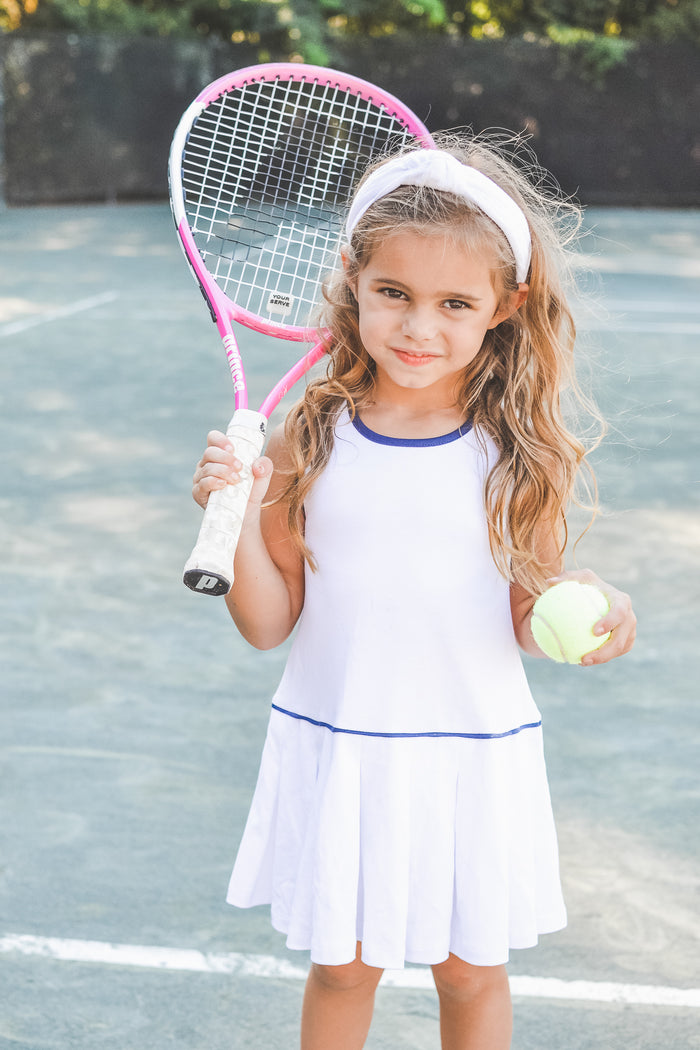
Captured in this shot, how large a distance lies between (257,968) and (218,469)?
1112 millimetres

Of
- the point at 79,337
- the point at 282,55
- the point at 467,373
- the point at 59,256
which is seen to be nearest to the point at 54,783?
the point at 467,373

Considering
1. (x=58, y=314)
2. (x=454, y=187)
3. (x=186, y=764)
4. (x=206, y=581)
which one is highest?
(x=454, y=187)

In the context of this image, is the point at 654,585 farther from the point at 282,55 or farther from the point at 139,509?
the point at 282,55

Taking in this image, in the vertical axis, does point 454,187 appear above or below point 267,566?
above

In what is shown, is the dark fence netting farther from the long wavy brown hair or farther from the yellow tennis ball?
the yellow tennis ball

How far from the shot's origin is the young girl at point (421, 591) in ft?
5.37

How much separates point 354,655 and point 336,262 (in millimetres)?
821

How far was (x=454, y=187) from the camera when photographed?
162 cm

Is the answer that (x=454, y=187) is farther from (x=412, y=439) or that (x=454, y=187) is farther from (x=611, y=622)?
(x=611, y=622)

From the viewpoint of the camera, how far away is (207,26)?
2153 cm

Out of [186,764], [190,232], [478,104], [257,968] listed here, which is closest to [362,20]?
[478,104]

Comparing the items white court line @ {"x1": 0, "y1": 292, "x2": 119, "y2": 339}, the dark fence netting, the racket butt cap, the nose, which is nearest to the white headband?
the nose

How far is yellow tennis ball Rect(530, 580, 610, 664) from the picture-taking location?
162 cm

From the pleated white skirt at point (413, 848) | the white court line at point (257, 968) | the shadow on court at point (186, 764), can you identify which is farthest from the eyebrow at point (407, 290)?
the white court line at point (257, 968)
